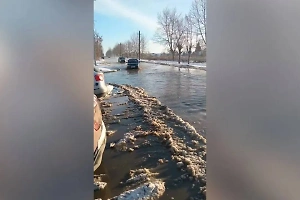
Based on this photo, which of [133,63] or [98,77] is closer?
[98,77]

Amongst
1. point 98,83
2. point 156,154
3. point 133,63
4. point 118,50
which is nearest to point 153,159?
point 156,154

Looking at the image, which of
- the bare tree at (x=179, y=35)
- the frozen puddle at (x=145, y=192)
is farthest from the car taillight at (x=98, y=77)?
the bare tree at (x=179, y=35)

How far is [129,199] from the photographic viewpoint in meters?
1.79

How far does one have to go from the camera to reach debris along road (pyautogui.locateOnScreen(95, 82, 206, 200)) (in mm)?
1943

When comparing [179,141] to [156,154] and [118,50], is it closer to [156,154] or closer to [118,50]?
[156,154]

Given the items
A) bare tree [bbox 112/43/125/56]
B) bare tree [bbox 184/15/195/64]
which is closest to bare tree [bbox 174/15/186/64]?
bare tree [bbox 184/15/195/64]

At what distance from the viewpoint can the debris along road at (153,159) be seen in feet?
6.38

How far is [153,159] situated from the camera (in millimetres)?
2566

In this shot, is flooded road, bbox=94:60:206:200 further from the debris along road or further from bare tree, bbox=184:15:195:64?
bare tree, bbox=184:15:195:64

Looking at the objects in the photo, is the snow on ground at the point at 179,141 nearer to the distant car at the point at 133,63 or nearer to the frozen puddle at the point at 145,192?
the frozen puddle at the point at 145,192
